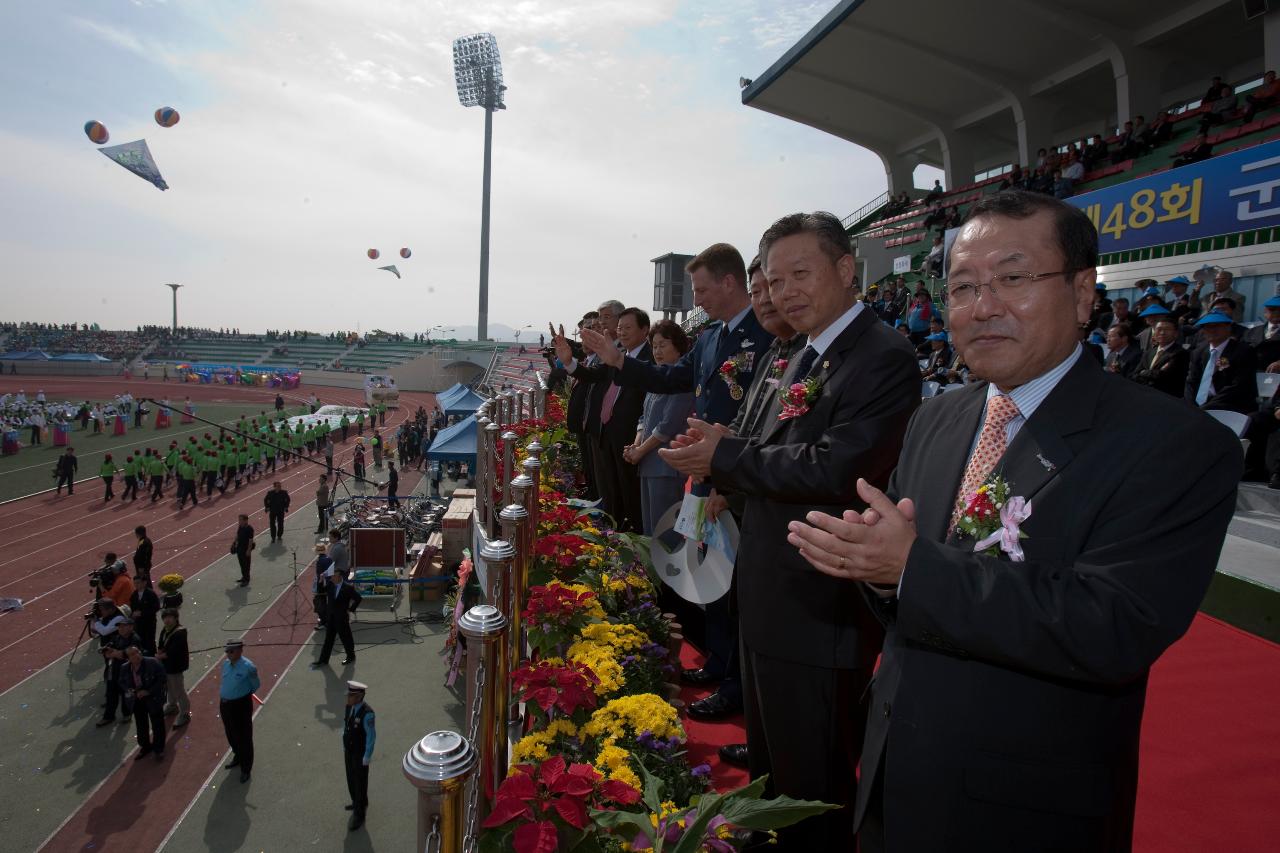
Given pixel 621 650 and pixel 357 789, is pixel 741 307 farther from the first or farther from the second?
pixel 357 789

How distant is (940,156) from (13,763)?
111 feet

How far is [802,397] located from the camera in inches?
77.9

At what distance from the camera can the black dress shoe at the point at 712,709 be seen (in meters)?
2.94

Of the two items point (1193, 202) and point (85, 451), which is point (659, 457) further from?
point (85, 451)

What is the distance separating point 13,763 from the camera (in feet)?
23.2

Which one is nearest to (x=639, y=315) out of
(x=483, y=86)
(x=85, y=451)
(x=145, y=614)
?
(x=145, y=614)

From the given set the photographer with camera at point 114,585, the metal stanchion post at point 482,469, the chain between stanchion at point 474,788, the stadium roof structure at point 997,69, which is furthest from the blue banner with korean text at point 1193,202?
the photographer with camera at point 114,585

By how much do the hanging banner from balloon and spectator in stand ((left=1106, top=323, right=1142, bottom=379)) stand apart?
1561 inches

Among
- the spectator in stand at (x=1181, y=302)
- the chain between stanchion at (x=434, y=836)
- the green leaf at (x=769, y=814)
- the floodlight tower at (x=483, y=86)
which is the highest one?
the floodlight tower at (x=483, y=86)

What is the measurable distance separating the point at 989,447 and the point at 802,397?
0.70m

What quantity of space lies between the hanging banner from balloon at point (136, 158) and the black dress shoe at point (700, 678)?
130 ft

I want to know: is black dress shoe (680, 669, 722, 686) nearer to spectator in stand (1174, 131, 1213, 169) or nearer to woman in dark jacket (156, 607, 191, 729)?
woman in dark jacket (156, 607, 191, 729)

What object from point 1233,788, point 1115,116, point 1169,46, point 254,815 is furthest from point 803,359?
point 1115,116

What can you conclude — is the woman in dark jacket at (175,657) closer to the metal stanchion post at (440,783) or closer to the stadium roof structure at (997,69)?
the metal stanchion post at (440,783)
